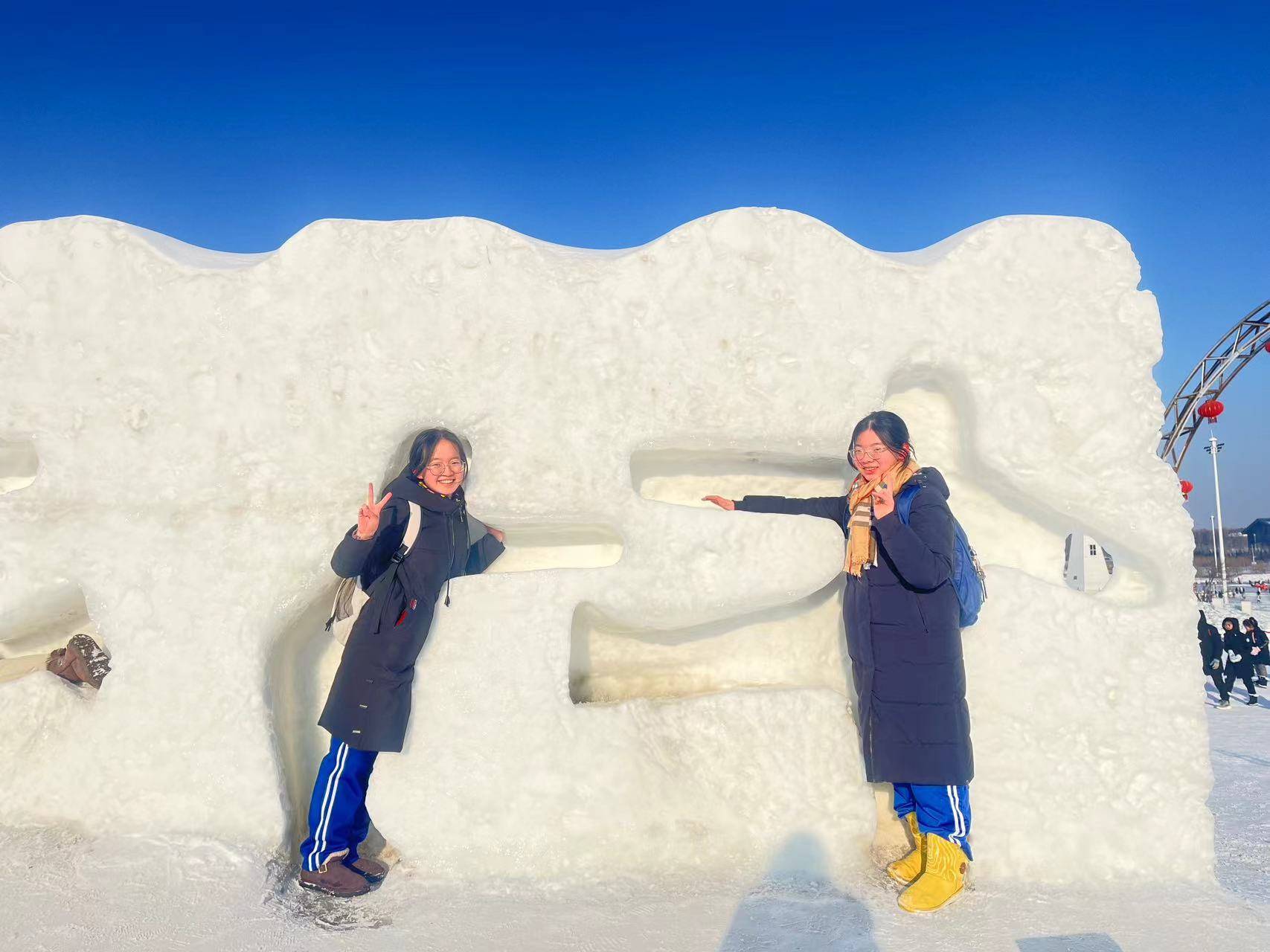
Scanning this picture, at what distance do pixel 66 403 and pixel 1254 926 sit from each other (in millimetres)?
4485

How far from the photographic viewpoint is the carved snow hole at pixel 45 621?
3.10 metres

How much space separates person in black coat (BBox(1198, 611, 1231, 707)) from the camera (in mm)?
9133

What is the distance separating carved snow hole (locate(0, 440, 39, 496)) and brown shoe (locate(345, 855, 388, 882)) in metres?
2.01

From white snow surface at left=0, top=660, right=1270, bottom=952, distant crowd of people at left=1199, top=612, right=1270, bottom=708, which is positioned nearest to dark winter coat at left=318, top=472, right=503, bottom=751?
white snow surface at left=0, top=660, right=1270, bottom=952

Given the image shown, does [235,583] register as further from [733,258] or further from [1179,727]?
[1179,727]

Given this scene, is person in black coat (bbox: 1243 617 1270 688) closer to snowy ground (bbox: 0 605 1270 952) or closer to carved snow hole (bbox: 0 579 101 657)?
snowy ground (bbox: 0 605 1270 952)

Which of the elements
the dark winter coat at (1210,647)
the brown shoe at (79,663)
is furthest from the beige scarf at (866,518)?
the dark winter coat at (1210,647)

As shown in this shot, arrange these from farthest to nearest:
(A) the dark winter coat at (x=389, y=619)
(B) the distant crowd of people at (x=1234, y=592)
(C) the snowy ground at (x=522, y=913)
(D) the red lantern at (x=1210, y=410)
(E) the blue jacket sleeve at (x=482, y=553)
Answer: (B) the distant crowd of people at (x=1234, y=592) < (D) the red lantern at (x=1210, y=410) < (E) the blue jacket sleeve at (x=482, y=553) < (A) the dark winter coat at (x=389, y=619) < (C) the snowy ground at (x=522, y=913)

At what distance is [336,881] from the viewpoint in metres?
2.74

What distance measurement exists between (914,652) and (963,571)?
0.35 metres

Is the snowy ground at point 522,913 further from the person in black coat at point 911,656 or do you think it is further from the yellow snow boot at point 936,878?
the person in black coat at point 911,656

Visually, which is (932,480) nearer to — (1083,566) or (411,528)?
(411,528)

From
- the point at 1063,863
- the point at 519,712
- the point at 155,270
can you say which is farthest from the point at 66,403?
the point at 1063,863

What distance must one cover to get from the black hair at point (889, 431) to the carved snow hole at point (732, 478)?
0.47 meters
